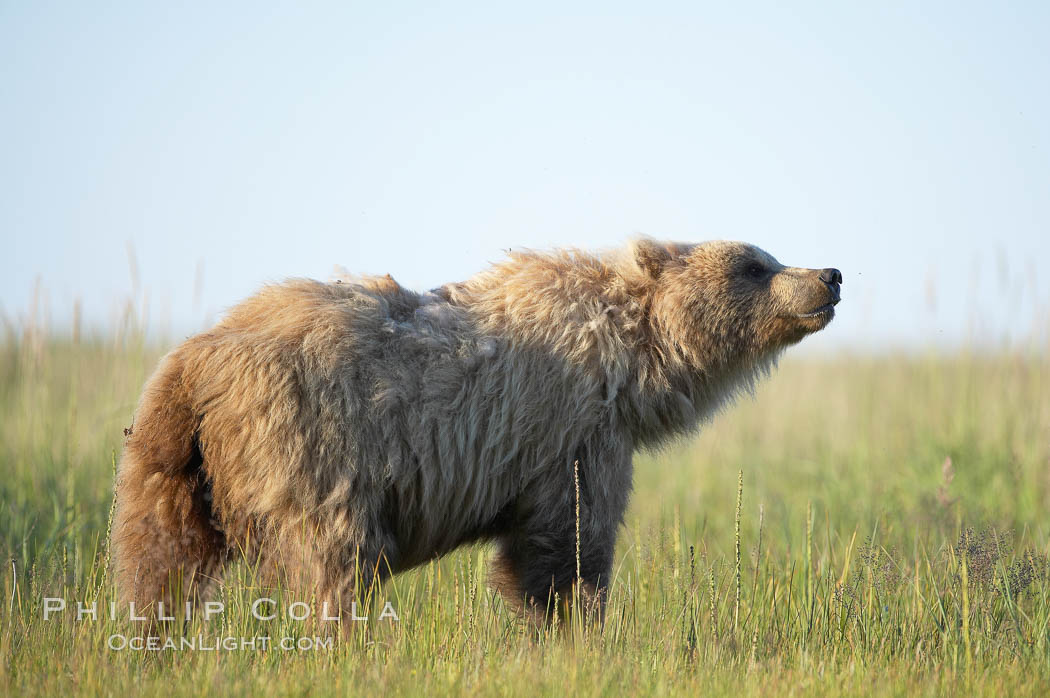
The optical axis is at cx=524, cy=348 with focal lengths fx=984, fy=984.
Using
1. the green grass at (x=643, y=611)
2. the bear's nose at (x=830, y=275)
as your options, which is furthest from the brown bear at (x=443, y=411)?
the green grass at (x=643, y=611)

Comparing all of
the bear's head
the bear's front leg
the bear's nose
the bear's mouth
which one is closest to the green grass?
the bear's front leg

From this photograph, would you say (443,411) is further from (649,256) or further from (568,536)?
(649,256)

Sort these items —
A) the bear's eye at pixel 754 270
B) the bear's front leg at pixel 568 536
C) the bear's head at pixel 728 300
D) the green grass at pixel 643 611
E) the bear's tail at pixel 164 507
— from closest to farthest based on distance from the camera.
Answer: the green grass at pixel 643 611, the bear's tail at pixel 164 507, the bear's front leg at pixel 568 536, the bear's head at pixel 728 300, the bear's eye at pixel 754 270

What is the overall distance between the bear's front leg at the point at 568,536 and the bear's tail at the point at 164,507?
1.40m

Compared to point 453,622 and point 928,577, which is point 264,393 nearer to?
point 453,622

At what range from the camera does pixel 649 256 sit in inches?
199

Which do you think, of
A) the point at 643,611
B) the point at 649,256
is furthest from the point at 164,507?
the point at 649,256

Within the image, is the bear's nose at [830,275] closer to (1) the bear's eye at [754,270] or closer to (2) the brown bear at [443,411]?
(2) the brown bear at [443,411]

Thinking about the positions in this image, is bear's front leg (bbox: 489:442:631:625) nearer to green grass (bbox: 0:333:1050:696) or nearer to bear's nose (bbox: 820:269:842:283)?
green grass (bbox: 0:333:1050:696)

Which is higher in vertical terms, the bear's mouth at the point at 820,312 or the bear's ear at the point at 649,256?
the bear's ear at the point at 649,256

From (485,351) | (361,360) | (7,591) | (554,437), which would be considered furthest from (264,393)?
(7,591)

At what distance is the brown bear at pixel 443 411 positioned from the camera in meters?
3.95

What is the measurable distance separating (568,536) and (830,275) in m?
1.95

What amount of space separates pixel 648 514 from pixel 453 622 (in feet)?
15.5
